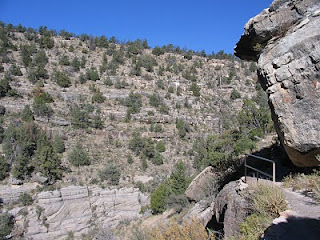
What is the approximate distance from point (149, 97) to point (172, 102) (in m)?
3.20

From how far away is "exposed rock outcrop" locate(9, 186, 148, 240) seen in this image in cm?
1805

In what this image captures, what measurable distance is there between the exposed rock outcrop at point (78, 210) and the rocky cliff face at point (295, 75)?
52.6ft

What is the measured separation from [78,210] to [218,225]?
15.6 metres

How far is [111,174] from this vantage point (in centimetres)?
2328

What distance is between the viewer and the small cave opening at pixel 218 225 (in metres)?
6.28

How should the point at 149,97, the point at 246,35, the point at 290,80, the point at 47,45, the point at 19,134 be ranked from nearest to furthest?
the point at 290,80 < the point at 246,35 < the point at 19,134 < the point at 149,97 < the point at 47,45

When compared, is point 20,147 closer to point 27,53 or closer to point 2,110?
point 2,110

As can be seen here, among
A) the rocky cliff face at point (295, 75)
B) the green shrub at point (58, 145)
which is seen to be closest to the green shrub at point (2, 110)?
the green shrub at point (58, 145)

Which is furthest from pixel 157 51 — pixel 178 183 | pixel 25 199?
pixel 25 199

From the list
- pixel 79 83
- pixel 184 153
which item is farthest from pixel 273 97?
pixel 79 83

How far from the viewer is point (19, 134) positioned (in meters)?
23.4

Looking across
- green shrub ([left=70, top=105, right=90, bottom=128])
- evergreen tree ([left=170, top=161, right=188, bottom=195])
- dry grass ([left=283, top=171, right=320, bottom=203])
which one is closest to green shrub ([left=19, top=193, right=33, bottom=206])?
green shrub ([left=70, top=105, right=90, bottom=128])

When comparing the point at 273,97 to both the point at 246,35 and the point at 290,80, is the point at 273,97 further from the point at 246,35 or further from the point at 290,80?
the point at 246,35

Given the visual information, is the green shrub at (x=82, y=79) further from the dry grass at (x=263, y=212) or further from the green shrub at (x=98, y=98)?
the dry grass at (x=263, y=212)
